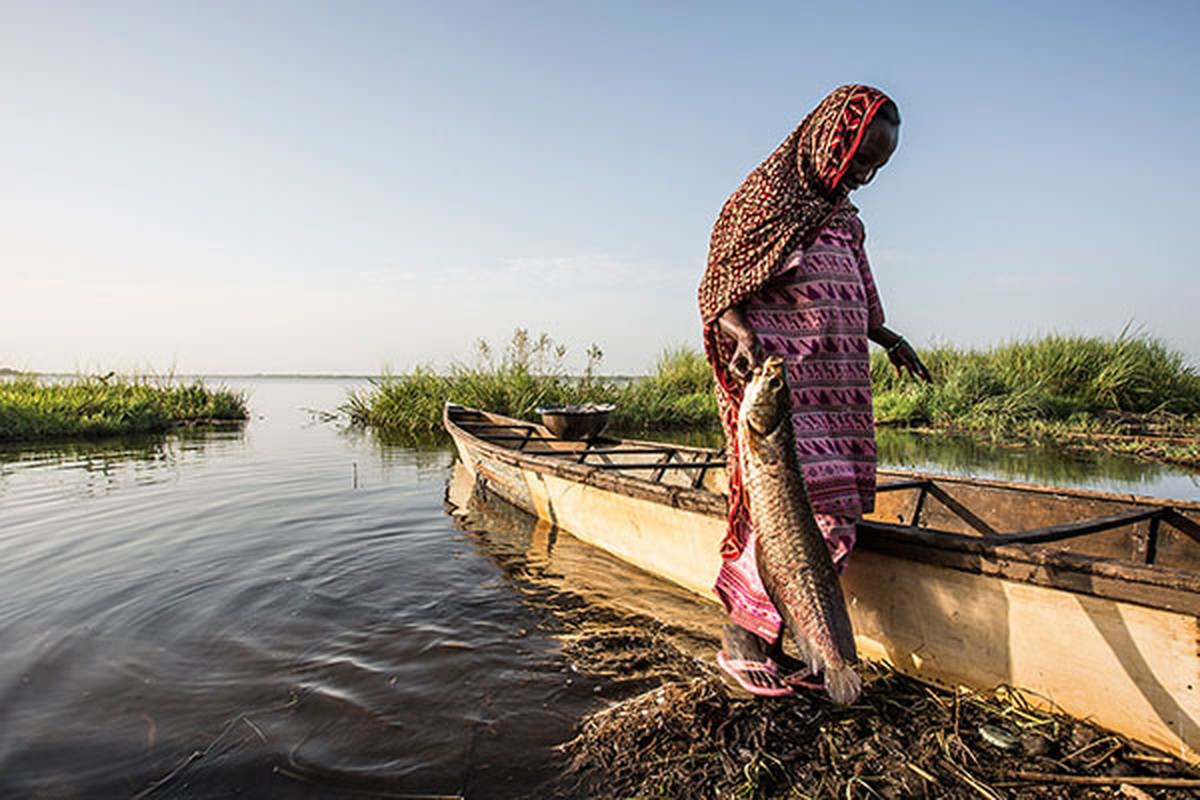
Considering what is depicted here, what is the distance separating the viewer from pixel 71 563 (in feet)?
15.6

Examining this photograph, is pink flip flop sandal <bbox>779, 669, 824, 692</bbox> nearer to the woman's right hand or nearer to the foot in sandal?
the foot in sandal

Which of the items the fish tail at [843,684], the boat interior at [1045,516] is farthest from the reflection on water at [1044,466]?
the fish tail at [843,684]

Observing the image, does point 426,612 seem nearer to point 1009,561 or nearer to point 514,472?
point 514,472

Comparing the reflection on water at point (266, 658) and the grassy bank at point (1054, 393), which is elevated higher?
the grassy bank at point (1054, 393)

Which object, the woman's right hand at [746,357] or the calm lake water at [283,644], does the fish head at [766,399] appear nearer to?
the woman's right hand at [746,357]

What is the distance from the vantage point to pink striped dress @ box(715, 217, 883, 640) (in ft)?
7.99

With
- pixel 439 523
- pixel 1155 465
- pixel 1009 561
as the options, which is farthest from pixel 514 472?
pixel 1155 465

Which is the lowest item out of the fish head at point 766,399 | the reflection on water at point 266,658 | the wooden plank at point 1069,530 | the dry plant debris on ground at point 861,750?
the reflection on water at point 266,658

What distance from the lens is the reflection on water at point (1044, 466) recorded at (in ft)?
23.6

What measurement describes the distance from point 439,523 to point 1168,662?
5.26m

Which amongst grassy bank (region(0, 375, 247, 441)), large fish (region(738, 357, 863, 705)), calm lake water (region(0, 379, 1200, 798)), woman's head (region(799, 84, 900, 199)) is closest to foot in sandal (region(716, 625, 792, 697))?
large fish (region(738, 357, 863, 705))

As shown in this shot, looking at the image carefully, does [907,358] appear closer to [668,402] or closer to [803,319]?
[803,319]

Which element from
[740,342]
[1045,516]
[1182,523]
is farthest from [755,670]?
[1182,523]

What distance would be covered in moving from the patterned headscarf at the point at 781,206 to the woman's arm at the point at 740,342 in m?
0.03
